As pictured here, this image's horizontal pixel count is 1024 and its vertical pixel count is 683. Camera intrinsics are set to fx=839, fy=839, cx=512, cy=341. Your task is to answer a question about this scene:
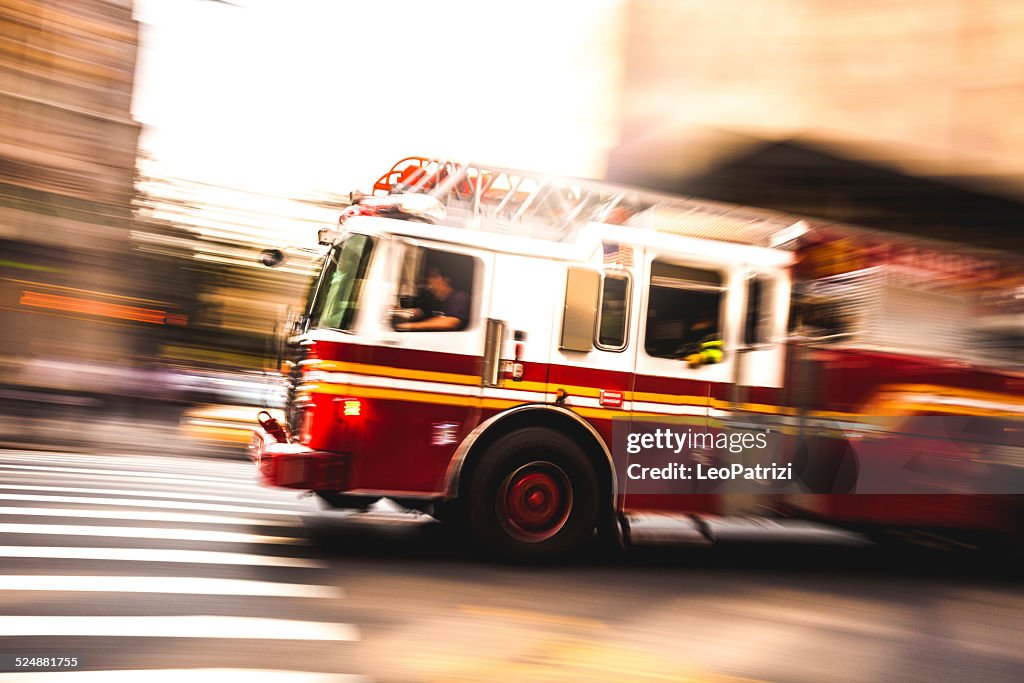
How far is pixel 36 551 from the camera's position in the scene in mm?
5805

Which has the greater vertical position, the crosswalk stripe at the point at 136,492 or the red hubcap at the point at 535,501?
the red hubcap at the point at 535,501

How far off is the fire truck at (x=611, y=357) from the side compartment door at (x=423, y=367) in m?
0.01

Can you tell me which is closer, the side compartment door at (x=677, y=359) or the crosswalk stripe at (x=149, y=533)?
the side compartment door at (x=677, y=359)

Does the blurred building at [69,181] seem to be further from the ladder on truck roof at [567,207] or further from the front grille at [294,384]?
the ladder on truck roof at [567,207]

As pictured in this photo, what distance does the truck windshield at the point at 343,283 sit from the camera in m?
6.17

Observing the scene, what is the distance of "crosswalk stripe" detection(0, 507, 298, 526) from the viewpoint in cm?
724

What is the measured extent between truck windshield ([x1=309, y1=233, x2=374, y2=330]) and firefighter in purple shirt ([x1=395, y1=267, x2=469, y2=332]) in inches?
18.4

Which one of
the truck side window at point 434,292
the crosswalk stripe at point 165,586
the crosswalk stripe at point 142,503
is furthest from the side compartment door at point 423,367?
the crosswalk stripe at point 142,503

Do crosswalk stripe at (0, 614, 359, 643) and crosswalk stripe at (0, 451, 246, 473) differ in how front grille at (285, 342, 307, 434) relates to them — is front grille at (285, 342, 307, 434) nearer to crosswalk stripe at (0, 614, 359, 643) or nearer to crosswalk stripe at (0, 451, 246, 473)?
crosswalk stripe at (0, 614, 359, 643)

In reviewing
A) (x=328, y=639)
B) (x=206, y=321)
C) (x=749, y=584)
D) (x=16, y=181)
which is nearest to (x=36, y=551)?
(x=328, y=639)

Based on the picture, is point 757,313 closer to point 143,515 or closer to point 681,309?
point 681,309

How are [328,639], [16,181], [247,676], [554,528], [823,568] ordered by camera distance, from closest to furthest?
[247,676] < [328,639] < [554,528] < [823,568] < [16,181]

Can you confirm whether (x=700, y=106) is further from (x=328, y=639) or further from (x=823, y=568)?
(x=328, y=639)

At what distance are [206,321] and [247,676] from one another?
63.4 feet
